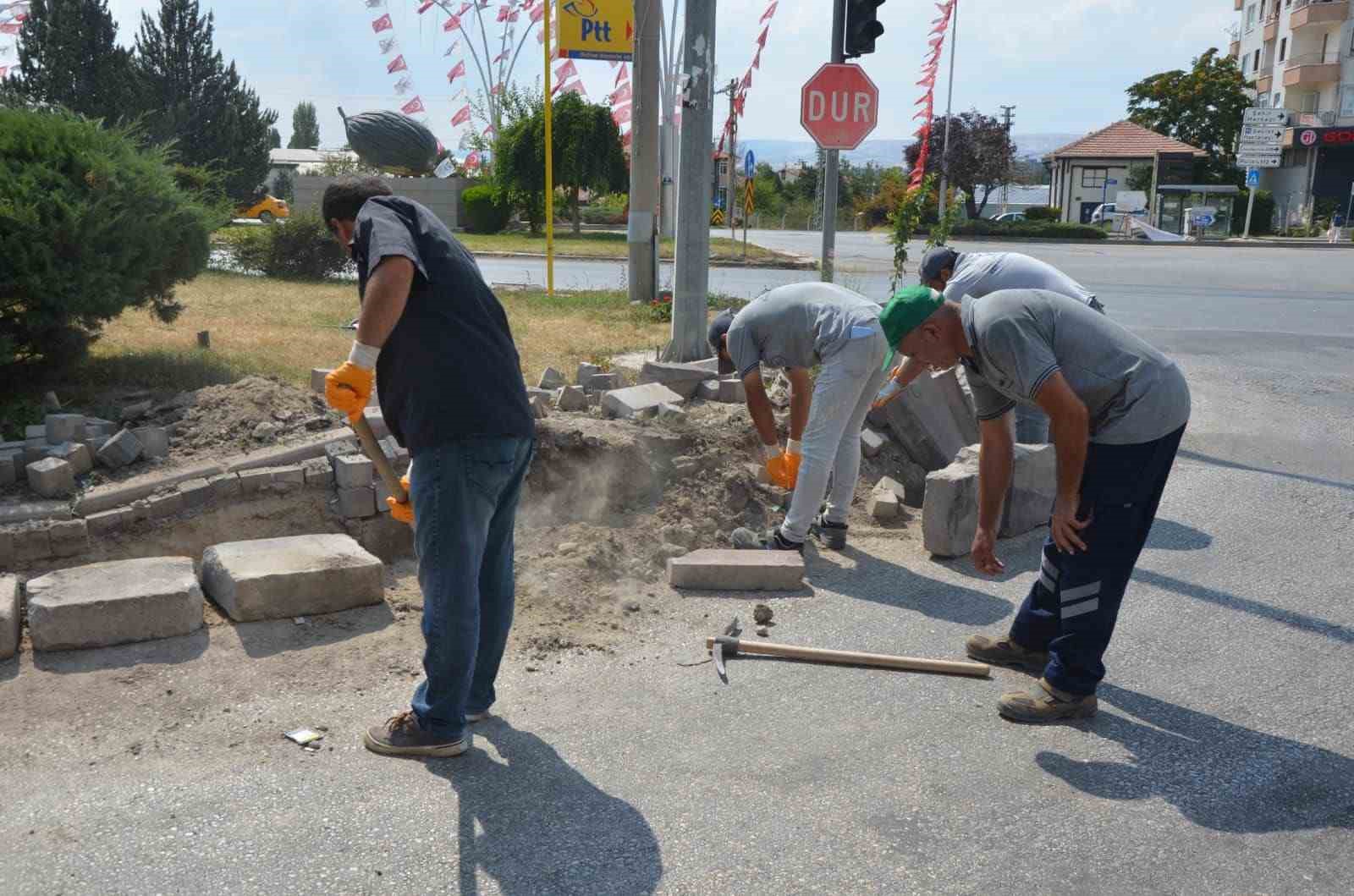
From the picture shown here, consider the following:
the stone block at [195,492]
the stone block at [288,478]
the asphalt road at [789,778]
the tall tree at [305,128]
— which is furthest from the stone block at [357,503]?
the tall tree at [305,128]

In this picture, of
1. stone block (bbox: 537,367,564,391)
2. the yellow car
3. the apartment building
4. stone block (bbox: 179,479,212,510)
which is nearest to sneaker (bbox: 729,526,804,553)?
stone block (bbox: 537,367,564,391)

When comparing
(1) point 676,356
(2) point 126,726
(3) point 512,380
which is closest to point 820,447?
(3) point 512,380

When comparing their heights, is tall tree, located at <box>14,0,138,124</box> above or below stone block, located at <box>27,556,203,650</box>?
above

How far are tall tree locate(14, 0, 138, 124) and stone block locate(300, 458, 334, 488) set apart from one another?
3790 cm

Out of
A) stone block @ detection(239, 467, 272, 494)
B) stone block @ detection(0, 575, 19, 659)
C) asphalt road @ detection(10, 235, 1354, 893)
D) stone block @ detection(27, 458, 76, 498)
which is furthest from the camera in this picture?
stone block @ detection(239, 467, 272, 494)

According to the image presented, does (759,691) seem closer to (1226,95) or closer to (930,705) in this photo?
(930,705)

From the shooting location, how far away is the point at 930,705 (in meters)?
4.23

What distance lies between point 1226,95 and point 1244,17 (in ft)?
51.0

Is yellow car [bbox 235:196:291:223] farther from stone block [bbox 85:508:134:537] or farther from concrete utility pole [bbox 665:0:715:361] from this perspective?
stone block [bbox 85:508:134:537]

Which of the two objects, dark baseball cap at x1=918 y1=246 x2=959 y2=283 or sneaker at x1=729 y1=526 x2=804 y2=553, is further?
dark baseball cap at x1=918 y1=246 x2=959 y2=283

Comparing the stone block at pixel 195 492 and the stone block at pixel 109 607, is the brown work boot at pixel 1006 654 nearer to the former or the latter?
the stone block at pixel 109 607

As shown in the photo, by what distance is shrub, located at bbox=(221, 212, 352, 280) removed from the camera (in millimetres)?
15570

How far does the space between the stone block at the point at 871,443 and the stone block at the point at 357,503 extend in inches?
123

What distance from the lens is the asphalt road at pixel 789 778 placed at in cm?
313
